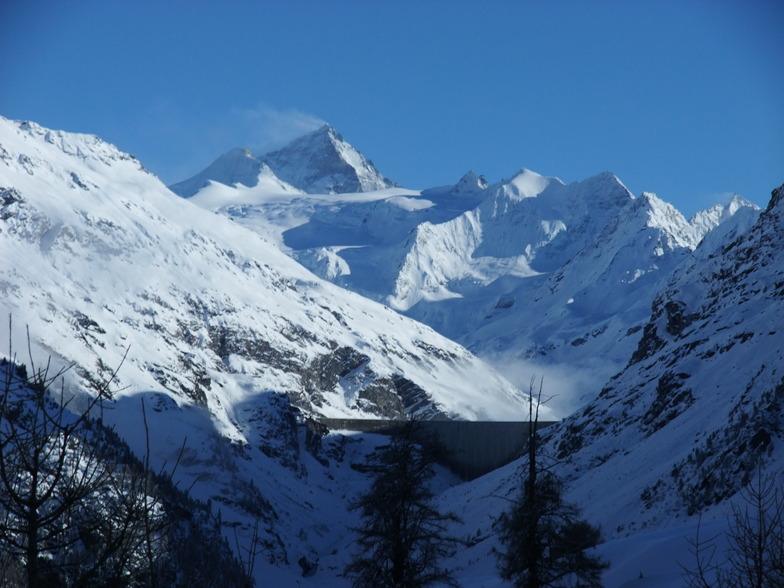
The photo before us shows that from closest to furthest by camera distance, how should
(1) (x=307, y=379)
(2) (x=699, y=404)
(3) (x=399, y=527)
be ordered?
(3) (x=399, y=527) → (2) (x=699, y=404) → (1) (x=307, y=379)

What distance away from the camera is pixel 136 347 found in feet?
403

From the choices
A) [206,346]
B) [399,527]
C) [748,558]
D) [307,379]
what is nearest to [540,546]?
[399,527]

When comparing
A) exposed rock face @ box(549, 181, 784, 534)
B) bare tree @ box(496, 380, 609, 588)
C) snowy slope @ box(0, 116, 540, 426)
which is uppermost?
snowy slope @ box(0, 116, 540, 426)

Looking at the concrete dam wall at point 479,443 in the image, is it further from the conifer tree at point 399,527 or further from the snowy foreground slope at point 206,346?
the conifer tree at point 399,527

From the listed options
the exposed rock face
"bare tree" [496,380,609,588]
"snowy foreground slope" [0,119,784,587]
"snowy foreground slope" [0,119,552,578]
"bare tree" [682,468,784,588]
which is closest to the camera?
"bare tree" [682,468,784,588]

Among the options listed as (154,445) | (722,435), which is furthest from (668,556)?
(154,445)

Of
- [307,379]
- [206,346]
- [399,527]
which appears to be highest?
Result: [307,379]

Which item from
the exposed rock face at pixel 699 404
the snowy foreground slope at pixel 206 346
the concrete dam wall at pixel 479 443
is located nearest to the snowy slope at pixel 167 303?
the snowy foreground slope at pixel 206 346

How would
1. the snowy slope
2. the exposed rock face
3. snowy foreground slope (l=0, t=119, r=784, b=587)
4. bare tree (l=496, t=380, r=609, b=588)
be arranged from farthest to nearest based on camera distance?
1. the snowy slope
2. snowy foreground slope (l=0, t=119, r=784, b=587)
3. the exposed rock face
4. bare tree (l=496, t=380, r=609, b=588)

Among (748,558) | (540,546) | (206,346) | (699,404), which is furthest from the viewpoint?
(206,346)

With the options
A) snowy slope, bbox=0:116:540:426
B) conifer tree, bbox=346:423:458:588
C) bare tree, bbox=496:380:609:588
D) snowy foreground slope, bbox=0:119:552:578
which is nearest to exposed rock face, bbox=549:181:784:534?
bare tree, bbox=496:380:609:588

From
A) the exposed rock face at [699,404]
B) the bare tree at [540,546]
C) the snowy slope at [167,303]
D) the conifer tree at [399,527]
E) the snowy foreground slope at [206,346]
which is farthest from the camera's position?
the snowy slope at [167,303]

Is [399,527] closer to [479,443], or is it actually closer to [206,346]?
[479,443]

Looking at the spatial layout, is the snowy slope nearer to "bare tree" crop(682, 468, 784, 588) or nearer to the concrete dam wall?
the concrete dam wall
